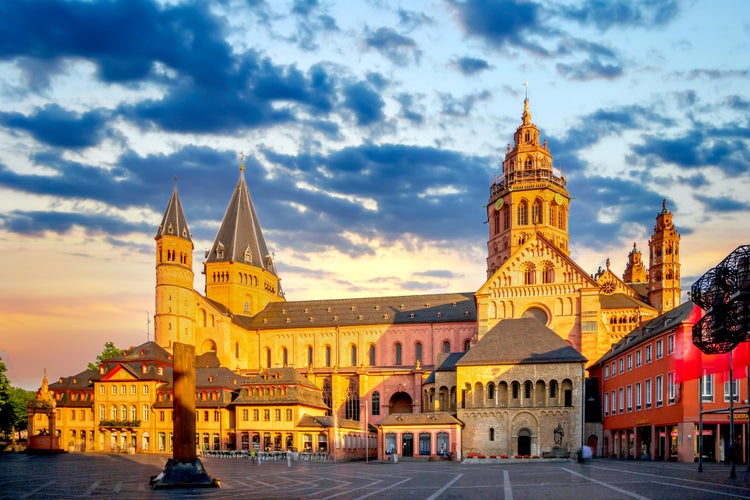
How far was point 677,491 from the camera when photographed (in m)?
31.4

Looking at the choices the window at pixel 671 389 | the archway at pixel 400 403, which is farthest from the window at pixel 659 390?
the archway at pixel 400 403

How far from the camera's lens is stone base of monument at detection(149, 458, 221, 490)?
39.3m

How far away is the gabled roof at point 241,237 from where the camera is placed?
12469cm

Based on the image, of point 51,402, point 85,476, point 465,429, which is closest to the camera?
point 85,476

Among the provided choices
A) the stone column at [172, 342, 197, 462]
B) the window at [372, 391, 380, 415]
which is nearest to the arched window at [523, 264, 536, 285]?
the window at [372, 391, 380, 415]

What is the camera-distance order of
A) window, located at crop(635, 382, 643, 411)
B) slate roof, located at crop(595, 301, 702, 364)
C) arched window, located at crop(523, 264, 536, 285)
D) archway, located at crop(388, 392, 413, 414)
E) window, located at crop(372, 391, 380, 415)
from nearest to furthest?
slate roof, located at crop(595, 301, 702, 364), window, located at crop(635, 382, 643, 411), arched window, located at crop(523, 264, 536, 285), window, located at crop(372, 391, 380, 415), archway, located at crop(388, 392, 413, 414)

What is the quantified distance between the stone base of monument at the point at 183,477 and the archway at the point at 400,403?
2648 inches

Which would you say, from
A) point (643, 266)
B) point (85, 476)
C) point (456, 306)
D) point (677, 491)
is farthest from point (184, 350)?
point (643, 266)

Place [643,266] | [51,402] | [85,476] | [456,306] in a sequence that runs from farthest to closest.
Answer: [643,266] → [456,306] → [51,402] → [85,476]

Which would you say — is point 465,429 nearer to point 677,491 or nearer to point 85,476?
point 85,476

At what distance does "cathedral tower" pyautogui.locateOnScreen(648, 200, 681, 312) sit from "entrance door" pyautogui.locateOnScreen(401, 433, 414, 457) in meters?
59.7

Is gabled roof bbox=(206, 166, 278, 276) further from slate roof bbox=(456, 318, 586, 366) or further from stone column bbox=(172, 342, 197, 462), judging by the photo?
stone column bbox=(172, 342, 197, 462)

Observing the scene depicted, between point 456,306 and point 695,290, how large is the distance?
73950mm

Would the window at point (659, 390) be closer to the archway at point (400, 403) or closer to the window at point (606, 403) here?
the window at point (606, 403)
